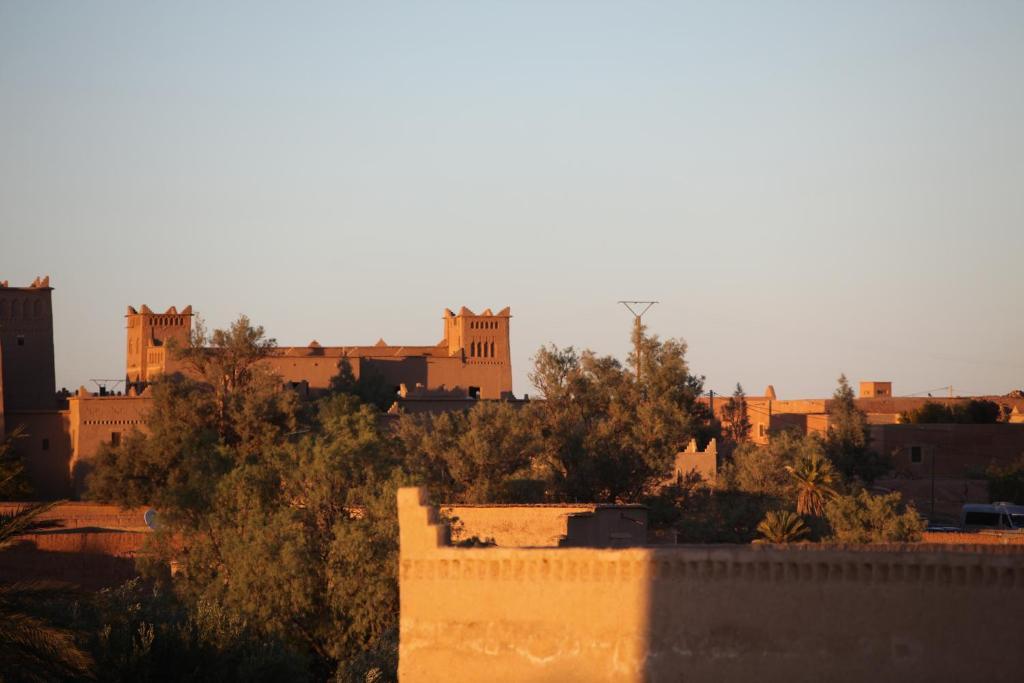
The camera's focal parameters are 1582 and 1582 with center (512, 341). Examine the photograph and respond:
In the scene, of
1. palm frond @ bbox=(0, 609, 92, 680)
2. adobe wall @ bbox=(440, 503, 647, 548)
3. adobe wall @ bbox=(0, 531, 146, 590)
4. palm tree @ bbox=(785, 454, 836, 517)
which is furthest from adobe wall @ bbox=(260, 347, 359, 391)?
palm frond @ bbox=(0, 609, 92, 680)

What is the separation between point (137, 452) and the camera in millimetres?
44750

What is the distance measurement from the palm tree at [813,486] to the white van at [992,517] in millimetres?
3229

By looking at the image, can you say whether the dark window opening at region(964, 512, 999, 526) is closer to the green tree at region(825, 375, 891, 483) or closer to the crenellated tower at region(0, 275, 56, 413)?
the green tree at region(825, 375, 891, 483)

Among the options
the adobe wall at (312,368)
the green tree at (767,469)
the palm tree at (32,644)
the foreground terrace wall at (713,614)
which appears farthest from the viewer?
the adobe wall at (312,368)

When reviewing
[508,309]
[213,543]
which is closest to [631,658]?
[213,543]

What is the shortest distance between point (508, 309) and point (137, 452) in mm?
28157

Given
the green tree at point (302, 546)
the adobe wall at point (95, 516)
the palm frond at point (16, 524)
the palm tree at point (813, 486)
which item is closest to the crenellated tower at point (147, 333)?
the adobe wall at point (95, 516)

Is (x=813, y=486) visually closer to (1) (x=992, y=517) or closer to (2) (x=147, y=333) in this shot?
(1) (x=992, y=517)

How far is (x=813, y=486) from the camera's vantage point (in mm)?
34500

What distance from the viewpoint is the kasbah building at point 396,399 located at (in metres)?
47.6

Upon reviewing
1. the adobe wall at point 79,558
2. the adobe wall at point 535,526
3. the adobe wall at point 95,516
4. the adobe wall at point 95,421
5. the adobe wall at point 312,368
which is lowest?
the adobe wall at point 79,558

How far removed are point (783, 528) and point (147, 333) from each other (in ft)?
139

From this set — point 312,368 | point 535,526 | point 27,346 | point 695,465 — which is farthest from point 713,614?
point 312,368

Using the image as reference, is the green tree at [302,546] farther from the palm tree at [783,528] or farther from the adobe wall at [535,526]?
the palm tree at [783,528]
